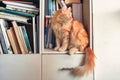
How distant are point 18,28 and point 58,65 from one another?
0.39 metres

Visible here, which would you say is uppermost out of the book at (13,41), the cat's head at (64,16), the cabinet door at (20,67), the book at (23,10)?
the book at (23,10)

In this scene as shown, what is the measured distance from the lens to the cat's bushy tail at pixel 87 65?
1372 millimetres

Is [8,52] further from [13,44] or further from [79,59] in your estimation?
[79,59]

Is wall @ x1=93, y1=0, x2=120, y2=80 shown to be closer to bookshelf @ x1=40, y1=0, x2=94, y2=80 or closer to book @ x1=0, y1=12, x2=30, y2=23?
bookshelf @ x1=40, y1=0, x2=94, y2=80

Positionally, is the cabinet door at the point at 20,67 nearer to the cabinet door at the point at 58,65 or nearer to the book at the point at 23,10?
the cabinet door at the point at 58,65

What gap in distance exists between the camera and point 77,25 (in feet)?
4.78

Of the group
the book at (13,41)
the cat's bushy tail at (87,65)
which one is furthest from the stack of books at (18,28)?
the cat's bushy tail at (87,65)

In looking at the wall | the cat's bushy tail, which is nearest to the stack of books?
the cat's bushy tail

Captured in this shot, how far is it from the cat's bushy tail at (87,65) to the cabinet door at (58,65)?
0.04 meters

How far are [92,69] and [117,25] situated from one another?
354mm

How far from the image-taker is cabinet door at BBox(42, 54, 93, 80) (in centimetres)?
141

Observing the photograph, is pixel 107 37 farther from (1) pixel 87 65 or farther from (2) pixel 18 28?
(2) pixel 18 28

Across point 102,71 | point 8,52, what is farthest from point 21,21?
point 102,71

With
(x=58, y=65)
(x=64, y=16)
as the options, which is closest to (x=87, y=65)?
(x=58, y=65)
